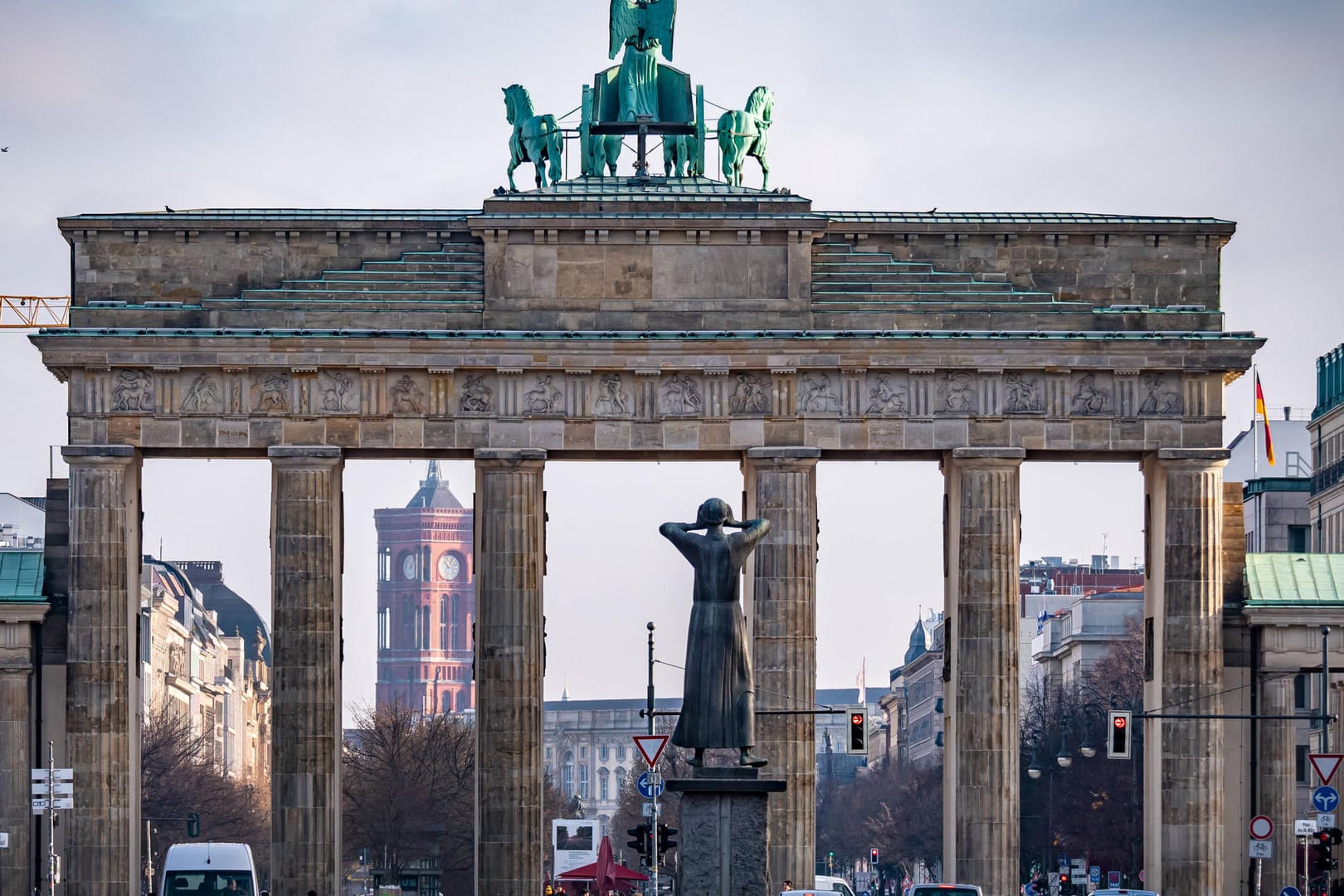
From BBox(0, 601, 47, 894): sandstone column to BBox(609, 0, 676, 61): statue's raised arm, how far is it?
18.4 metres

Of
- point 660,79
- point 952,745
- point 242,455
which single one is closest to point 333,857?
point 242,455

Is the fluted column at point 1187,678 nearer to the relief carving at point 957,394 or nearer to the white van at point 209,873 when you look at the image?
the relief carving at point 957,394

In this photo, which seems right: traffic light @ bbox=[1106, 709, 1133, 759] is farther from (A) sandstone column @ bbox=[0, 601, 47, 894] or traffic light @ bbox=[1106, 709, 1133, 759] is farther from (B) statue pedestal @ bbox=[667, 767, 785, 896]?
(B) statue pedestal @ bbox=[667, 767, 785, 896]

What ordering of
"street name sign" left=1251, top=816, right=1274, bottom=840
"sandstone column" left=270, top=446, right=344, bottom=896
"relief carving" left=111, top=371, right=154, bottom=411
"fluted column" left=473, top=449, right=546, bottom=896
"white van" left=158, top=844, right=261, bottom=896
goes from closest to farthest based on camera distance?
"white van" left=158, top=844, right=261, bottom=896
"street name sign" left=1251, top=816, right=1274, bottom=840
"sandstone column" left=270, top=446, right=344, bottom=896
"fluted column" left=473, top=449, right=546, bottom=896
"relief carving" left=111, top=371, right=154, bottom=411

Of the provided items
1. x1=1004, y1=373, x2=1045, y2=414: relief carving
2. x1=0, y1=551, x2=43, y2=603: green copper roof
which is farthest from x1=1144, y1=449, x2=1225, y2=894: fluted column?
x1=0, y1=551, x2=43, y2=603: green copper roof

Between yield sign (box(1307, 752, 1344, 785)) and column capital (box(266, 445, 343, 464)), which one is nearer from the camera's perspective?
yield sign (box(1307, 752, 1344, 785))

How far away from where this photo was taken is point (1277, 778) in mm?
68750

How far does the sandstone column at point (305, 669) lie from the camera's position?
6662cm

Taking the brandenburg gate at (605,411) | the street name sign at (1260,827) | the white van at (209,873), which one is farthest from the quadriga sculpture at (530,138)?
the street name sign at (1260,827)

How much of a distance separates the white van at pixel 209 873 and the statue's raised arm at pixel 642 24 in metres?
21.1

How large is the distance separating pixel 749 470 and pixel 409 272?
344 inches

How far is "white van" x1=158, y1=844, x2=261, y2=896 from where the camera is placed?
61.1m

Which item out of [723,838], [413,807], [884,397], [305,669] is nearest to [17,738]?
[305,669]

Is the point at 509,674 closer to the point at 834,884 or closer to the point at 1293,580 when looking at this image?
the point at 834,884
